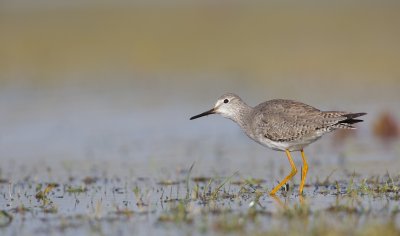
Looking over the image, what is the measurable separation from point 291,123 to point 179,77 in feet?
33.3

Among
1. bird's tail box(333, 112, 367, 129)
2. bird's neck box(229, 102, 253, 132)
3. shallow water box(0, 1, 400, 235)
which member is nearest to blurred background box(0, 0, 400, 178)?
shallow water box(0, 1, 400, 235)

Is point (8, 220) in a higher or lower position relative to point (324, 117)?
lower

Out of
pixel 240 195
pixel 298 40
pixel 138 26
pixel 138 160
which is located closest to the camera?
pixel 240 195

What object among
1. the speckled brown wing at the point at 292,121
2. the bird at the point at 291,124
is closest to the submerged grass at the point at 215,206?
the bird at the point at 291,124

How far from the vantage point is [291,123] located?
378 inches

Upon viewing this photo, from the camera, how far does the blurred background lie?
1250 centimetres

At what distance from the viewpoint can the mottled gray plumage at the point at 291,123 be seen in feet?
31.0

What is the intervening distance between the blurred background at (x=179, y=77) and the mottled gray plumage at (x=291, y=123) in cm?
123

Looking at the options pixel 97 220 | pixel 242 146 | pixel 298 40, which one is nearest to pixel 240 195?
pixel 97 220

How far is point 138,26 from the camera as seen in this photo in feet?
88.4

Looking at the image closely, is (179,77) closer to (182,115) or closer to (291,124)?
(182,115)

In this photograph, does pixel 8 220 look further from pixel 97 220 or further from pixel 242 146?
pixel 242 146

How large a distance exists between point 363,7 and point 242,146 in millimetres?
19335

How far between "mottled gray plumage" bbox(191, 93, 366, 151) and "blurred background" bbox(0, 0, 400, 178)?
1.23 meters
